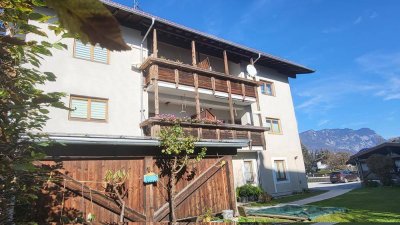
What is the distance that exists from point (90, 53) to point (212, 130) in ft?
26.3

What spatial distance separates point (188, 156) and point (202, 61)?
1054 centimetres

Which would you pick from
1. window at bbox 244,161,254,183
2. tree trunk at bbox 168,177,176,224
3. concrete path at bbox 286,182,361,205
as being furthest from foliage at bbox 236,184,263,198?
tree trunk at bbox 168,177,176,224

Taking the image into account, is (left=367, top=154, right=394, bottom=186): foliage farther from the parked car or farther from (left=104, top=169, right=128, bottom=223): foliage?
(left=104, top=169, right=128, bottom=223): foliage

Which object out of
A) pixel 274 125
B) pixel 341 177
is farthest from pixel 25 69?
pixel 341 177

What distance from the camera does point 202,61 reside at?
68.0ft

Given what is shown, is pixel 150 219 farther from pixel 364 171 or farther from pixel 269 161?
pixel 364 171

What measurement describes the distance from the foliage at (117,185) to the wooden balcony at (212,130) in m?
4.12

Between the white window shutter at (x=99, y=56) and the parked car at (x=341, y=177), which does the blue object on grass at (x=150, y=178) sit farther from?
the parked car at (x=341, y=177)

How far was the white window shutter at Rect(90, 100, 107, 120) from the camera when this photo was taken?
1545cm

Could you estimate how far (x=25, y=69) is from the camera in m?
3.44

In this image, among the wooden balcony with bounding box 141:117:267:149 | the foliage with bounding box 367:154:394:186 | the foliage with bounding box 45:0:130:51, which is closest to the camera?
the foliage with bounding box 45:0:130:51

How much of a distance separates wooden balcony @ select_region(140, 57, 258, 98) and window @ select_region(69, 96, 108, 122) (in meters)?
2.88

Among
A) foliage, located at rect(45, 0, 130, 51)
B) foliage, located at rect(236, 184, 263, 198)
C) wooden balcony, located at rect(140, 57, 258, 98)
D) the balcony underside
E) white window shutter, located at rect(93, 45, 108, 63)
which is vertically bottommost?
foliage, located at rect(236, 184, 263, 198)

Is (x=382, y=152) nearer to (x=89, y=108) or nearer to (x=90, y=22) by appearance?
(x=89, y=108)
